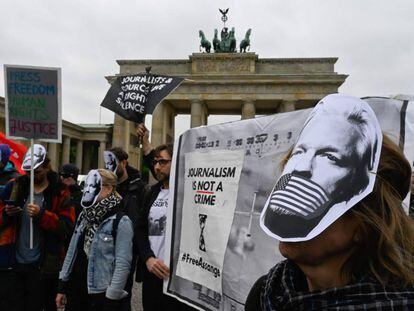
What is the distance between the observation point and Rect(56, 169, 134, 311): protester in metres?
3.26

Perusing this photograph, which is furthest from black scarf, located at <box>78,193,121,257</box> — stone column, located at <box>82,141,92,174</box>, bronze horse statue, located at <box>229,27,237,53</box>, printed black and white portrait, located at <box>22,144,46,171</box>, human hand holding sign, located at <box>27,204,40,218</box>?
stone column, located at <box>82,141,92,174</box>

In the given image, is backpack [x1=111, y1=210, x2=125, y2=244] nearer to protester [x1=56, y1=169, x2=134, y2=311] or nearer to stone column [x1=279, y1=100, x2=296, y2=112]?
protester [x1=56, y1=169, x2=134, y2=311]

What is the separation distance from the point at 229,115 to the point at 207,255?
4771cm

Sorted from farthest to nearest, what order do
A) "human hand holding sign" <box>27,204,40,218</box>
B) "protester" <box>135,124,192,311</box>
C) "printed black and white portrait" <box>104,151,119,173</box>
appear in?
"printed black and white portrait" <box>104,151,119,173</box> < "human hand holding sign" <box>27,204,40,218</box> < "protester" <box>135,124,192,311</box>

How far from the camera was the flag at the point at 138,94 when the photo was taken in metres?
4.32

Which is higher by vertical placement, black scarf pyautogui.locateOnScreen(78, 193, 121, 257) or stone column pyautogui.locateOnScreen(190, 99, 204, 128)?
stone column pyautogui.locateOnScreen(190, 99, 204, 128)

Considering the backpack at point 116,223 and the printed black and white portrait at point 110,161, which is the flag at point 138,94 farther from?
the backpack at point 116,223

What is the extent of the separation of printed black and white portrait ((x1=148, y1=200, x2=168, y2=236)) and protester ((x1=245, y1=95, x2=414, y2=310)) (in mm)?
2244

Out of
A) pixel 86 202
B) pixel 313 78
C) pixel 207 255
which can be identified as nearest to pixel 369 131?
pixel 207 255

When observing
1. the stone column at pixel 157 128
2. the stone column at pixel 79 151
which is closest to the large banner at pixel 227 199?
the stone column at pixel 157 128

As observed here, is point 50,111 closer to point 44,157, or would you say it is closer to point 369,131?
point 44,157

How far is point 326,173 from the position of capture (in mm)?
971

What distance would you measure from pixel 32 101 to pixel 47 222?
139cm

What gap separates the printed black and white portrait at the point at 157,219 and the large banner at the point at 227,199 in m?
0.51
